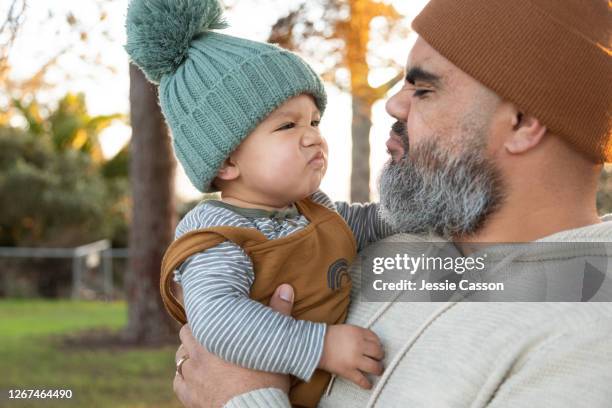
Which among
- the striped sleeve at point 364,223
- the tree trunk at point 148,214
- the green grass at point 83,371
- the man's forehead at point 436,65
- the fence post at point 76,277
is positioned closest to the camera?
the man's forehead at point 436,65

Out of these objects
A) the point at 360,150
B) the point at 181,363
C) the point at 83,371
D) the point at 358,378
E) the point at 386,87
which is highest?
the point at 358,378

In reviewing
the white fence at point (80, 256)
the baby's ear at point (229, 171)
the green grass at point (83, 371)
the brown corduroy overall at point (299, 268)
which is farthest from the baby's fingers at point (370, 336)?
the white fence at point (80, 256)

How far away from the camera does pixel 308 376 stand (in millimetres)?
1954

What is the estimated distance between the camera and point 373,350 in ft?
6.40

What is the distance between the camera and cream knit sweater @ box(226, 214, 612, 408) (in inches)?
68.1

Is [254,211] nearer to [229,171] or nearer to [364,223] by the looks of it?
[229,171]

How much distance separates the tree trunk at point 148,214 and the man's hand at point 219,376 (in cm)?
654

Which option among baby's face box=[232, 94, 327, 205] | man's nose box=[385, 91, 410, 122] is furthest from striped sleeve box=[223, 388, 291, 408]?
man's nose box=[385, 91, 410, 122]

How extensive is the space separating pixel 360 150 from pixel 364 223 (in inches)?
195

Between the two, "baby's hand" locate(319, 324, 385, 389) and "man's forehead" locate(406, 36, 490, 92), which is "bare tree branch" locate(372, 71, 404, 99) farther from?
"baby's hand" locate(319, 324, 385, 389)

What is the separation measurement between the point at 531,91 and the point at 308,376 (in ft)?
2.89

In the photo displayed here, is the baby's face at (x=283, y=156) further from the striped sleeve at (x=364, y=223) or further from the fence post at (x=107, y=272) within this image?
the fence post at (x=107, y=272)

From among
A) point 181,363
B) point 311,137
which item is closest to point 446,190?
point 311,137

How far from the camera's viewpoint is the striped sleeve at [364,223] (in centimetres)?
242
